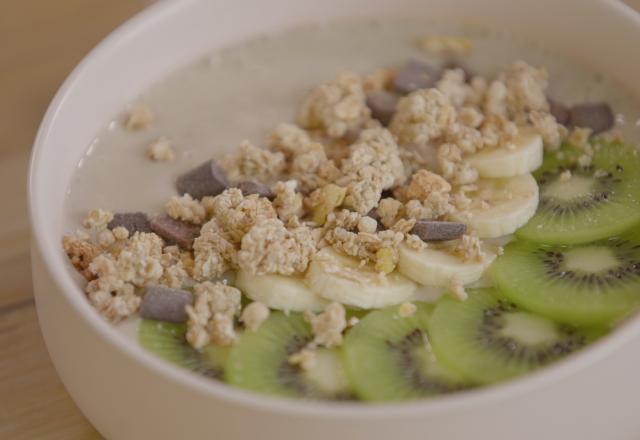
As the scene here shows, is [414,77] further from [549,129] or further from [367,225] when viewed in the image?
[367,225]

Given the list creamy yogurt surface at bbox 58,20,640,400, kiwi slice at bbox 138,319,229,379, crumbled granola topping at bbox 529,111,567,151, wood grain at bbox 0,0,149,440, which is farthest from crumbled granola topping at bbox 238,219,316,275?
crumbled granola topping at bbox 529,111,567,151

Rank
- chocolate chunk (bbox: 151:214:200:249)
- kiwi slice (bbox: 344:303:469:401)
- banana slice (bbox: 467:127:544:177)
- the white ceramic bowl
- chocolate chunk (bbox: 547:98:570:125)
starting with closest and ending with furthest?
the white ceramic bowl
kiwi slice (bbox: 344:303:469:401)
chocolate chunk (bbox: 151:214:200:249)
banana slice (bbox: 467:127:544:177)
chocolate chunk (bbox: 547:98:570:125)

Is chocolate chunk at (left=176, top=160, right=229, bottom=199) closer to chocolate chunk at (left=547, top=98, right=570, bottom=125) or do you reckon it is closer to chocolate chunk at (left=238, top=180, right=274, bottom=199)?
chocolate chunk at (left=238, top=180, right=274, bottom=199)

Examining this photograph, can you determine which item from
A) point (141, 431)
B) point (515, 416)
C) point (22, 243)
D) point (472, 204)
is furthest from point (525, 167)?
point (22, 243)

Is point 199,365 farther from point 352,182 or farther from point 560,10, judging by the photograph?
point 560,10

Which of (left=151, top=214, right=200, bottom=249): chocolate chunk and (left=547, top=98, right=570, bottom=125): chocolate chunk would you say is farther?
(left=547, top=98, right=570, bottom=125): chocolate chunk

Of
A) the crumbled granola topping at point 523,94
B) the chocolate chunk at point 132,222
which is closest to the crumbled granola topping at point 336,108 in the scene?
the crumbled granola topping at point 523,94

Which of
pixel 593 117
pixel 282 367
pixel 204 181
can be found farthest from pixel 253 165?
pixel 593 117
